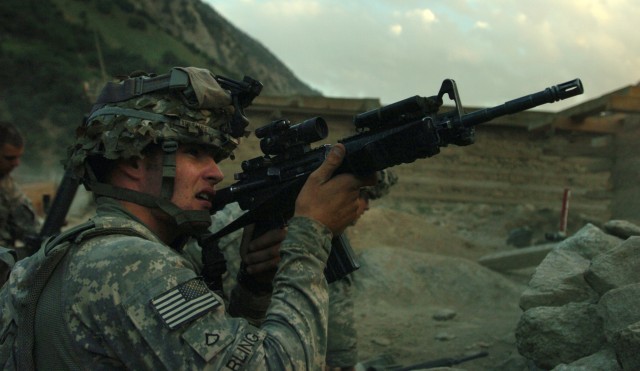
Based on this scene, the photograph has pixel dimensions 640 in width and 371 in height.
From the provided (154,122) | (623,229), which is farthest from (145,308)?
(623,229)

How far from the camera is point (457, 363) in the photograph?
211 inches

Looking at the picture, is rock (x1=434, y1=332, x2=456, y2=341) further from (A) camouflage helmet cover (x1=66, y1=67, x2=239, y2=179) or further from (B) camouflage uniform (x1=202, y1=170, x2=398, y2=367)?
(A) camouflage helmet cover (x1=66, y1=67, x2=239, y2=179)

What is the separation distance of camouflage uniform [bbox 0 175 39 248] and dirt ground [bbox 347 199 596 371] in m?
3.60

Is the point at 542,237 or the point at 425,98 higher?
the point at 425,98

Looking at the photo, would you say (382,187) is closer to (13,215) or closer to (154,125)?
(154,125)

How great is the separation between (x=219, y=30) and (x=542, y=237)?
52.0 m

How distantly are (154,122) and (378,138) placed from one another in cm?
82

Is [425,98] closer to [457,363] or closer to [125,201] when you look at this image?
[125,201]

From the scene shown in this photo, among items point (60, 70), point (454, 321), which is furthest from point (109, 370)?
point (60, 70)

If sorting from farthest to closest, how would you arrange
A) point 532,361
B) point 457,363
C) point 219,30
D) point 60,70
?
point 219,30, point 60,70, point 457,363, point 532,361

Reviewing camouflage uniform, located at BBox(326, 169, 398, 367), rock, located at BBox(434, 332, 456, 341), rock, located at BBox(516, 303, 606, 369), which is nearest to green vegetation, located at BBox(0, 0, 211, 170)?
rock, located at BBox(434, 332, 456, 341)

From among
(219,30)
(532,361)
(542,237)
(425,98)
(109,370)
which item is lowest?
(542,237)

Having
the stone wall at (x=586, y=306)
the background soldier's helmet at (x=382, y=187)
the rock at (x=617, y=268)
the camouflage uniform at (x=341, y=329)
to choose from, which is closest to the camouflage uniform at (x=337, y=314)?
the camouflage uniform at (x=341, y=329)

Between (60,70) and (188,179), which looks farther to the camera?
(60,70)
